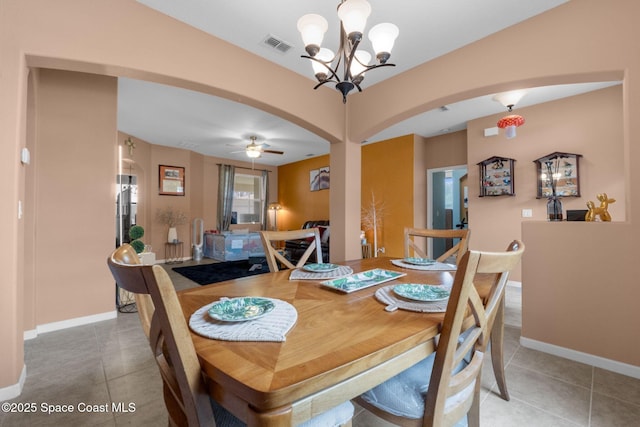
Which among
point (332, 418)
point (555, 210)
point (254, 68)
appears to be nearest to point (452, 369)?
point (332, 418)

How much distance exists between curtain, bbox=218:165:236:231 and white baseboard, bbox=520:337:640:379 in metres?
6.76

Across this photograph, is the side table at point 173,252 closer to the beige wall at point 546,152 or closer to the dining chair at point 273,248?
the dining chair at point 273,248

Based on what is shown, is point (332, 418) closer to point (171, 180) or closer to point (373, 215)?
point (373, 215)

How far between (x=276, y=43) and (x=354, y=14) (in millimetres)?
1307

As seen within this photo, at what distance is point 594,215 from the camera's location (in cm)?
207

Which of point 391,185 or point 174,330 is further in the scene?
point 391,185

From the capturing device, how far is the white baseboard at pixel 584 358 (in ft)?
5.97

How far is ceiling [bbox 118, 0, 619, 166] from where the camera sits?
81.4 inches

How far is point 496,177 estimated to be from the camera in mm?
4207

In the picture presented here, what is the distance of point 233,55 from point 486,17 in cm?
220

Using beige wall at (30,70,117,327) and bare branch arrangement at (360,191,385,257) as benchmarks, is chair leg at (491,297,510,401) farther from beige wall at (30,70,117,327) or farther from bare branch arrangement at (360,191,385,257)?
bare branch arrangement at (360,191,385,257)

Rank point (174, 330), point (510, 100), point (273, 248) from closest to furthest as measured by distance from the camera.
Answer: point (174, 330)
point (273, 248)
point (510, 100)

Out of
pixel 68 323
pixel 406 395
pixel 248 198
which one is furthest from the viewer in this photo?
pixel 248 198

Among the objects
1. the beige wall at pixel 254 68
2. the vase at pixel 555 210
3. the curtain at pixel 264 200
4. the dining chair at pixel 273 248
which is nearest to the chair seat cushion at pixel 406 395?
the dining chair at pixel 273 248
